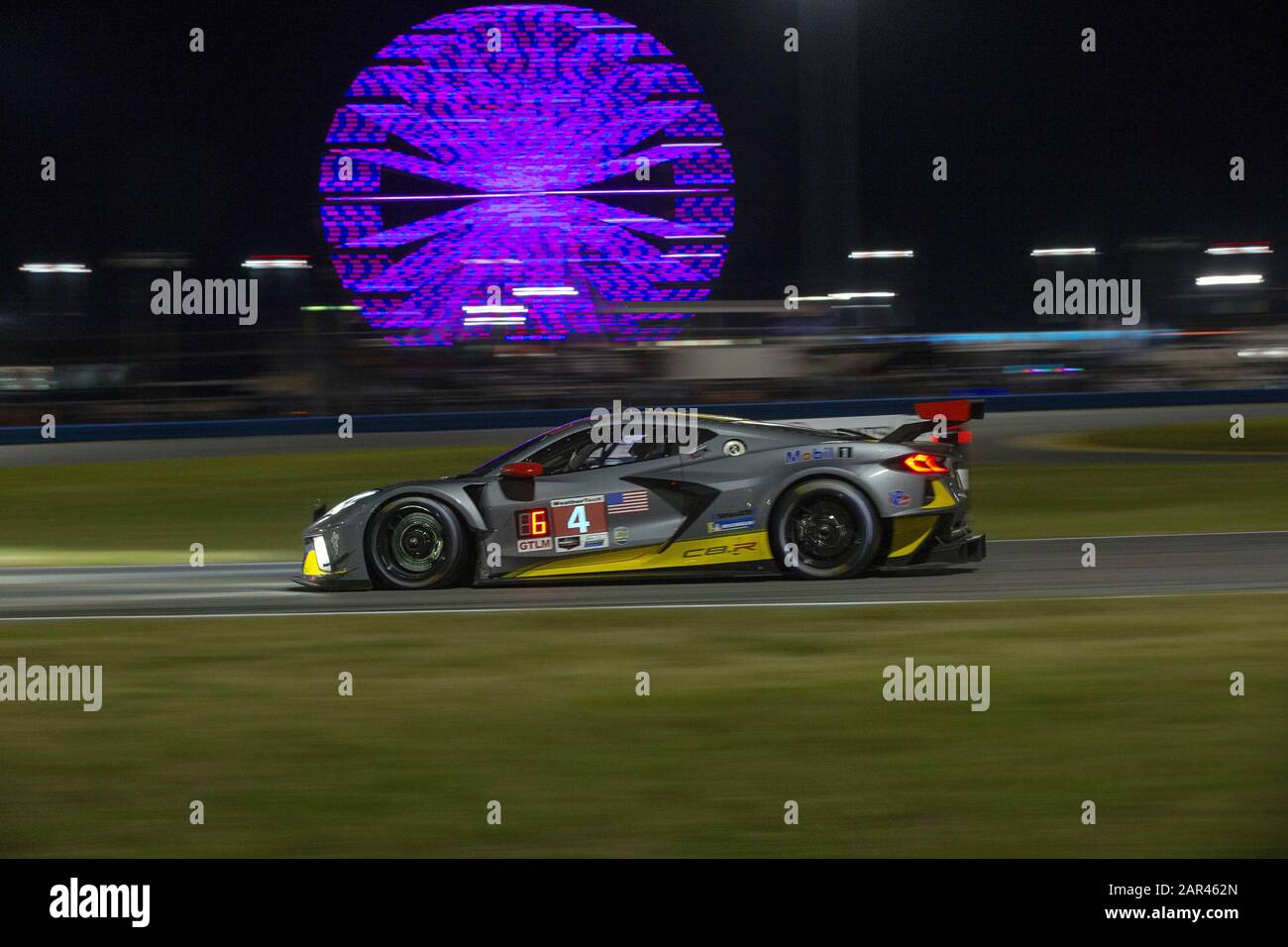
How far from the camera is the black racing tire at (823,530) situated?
Answer: 8.73m

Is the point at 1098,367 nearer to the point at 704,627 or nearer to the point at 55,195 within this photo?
the point at 704,627

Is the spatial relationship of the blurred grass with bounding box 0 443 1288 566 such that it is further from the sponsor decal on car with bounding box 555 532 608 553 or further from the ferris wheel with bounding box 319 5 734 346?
the ferris wheel with bounding box 319 5 734 346

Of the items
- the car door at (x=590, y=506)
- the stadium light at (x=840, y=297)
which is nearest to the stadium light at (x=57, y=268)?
the stadium light at (x=840, y=297)

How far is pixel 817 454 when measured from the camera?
8750 mm

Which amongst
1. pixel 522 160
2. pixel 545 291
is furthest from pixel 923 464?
pixel 522 160

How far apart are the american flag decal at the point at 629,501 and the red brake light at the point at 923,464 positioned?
1498mm

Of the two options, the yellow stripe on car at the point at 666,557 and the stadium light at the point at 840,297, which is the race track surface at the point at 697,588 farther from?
the stadium light at the point at 840,297

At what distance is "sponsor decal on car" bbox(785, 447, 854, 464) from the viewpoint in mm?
8727

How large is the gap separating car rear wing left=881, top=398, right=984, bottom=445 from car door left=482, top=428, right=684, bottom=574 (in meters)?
1.36

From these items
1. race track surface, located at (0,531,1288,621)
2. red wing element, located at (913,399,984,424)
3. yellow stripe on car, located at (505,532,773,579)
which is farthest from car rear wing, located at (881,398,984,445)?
yellow stripe on car, located at (505,532,773,579)

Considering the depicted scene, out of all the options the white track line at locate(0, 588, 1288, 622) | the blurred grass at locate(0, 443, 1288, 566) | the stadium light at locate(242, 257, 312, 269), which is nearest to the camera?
the white track line at locate(0, 588, 1288, 622)

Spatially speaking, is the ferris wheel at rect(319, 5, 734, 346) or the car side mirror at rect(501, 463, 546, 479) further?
the ferris wheel at rect(319, 5, 734, 346)

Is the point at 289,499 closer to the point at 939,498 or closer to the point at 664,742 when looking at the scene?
the point at 939,498

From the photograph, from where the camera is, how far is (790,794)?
4797 mm
